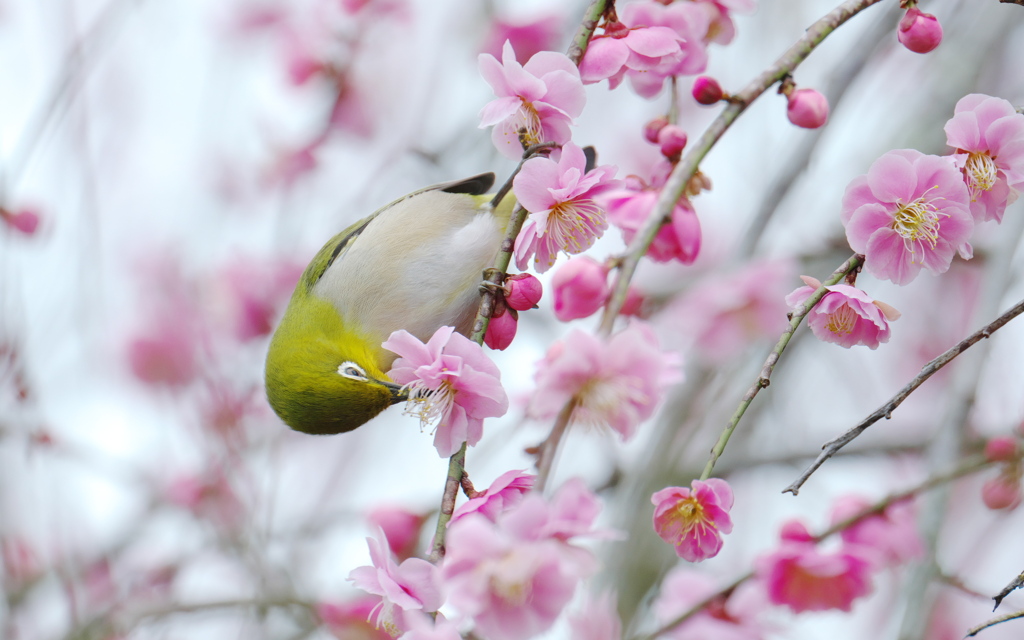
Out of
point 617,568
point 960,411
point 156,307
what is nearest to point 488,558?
point 617,568

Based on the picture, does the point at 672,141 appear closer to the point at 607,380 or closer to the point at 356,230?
the point at 607,380

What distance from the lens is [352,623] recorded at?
224 centimetres

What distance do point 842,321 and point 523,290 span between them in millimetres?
496

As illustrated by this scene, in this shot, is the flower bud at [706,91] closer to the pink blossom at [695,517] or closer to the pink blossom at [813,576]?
the pink blossom at [695,517]

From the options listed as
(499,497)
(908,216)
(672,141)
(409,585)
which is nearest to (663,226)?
(672,141)

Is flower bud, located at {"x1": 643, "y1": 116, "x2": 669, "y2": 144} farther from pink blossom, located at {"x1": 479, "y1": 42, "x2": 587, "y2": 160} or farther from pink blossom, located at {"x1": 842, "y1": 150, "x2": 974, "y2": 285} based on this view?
pink blossom, located at {"x1": 842, "y1": 150, "x2": 974, "y2": 285}

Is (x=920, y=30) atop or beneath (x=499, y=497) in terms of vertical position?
atop

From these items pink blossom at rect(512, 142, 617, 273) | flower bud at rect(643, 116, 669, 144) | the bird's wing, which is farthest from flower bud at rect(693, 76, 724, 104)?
the bird's wing

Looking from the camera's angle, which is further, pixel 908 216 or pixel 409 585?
pixel 908 216

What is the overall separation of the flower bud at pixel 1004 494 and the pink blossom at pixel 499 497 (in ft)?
4.48

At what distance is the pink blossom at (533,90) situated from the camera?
1242 millimetres

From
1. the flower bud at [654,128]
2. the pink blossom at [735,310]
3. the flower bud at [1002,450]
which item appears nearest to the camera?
the flower bud at [654,128]

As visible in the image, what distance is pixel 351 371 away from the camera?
2113mm

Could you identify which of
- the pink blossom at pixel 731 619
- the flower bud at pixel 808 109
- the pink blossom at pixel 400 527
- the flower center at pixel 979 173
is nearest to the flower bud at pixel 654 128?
the flower bud at pixel 808 109
